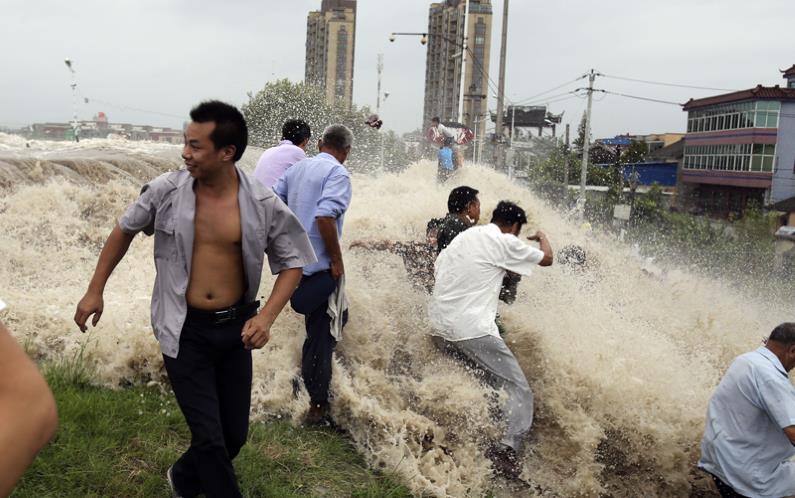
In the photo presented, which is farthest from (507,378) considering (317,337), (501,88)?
(501,88)

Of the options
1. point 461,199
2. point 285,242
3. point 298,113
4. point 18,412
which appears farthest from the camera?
point 298,113

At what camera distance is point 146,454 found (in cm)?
378

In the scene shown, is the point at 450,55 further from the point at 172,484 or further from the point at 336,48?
the point at 172,484

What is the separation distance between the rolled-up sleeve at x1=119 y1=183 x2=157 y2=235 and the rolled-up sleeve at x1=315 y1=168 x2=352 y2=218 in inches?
54.0

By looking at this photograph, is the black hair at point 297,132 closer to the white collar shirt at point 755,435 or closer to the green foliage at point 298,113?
the white collar shirt at point 755,435

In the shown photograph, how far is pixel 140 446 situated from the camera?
12.6 ft

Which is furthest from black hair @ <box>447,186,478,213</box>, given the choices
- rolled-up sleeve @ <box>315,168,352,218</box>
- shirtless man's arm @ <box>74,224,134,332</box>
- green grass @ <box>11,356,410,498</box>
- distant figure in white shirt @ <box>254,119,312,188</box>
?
shirtless man's arm @ <box>74,224,134,332</box>

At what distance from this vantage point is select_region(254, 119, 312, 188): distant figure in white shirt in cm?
585

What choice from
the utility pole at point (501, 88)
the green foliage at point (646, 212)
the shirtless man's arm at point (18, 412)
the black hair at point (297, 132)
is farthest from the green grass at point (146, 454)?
the green foliage at point (646, 212)

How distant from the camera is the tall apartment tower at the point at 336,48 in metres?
67.4

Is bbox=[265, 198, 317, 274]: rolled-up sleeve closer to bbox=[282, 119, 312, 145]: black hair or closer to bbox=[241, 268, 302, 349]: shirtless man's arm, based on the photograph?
bbox=[241, 268, 302, 349]: shirtless man's arm

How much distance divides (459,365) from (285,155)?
216 centimetres

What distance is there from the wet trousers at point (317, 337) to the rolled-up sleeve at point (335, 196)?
370 mm

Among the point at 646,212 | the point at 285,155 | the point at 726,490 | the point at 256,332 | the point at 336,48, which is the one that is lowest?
the point at 646,212
